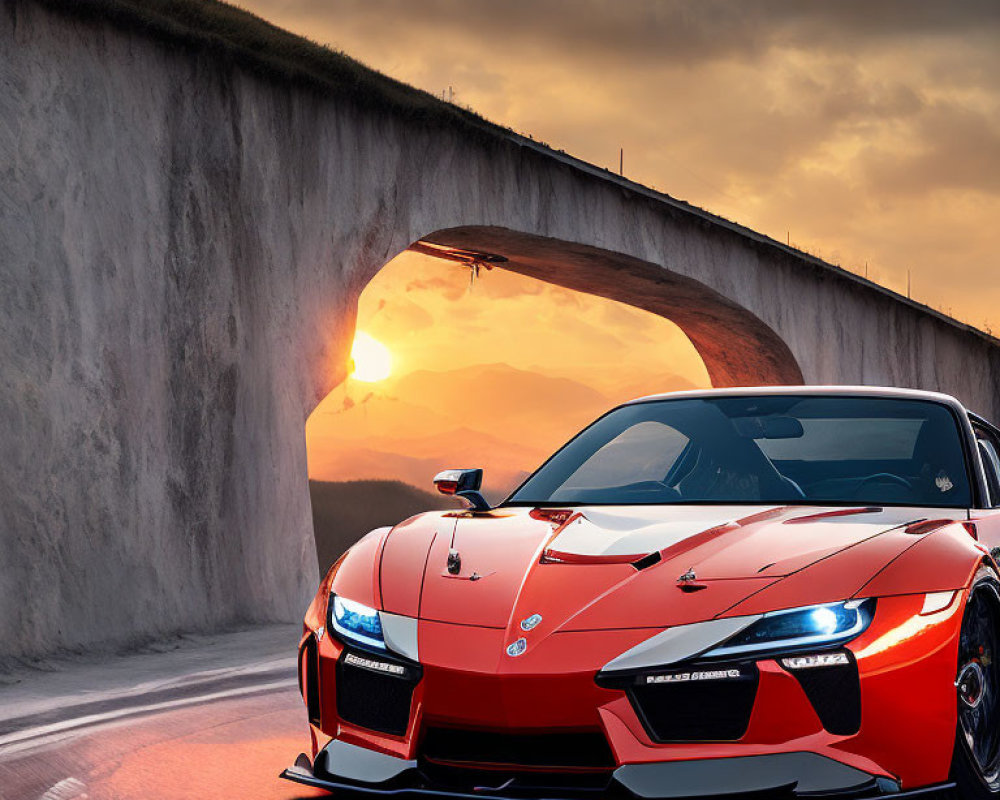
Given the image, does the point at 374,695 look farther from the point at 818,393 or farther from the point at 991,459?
the point at 991,459

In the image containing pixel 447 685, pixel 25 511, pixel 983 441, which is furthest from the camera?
pixel 25 511

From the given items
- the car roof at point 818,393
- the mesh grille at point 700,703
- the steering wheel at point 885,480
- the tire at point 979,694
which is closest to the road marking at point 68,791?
the mesh grille at point 700,703

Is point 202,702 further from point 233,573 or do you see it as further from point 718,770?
point 233,573

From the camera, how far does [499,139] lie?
52.2 ft

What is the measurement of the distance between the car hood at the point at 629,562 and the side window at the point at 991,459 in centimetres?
112

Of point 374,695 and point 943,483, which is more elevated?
point 943,483

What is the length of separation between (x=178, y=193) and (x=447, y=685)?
27.9 feet

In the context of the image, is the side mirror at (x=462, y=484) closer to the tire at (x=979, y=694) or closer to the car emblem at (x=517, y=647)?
the car emblem at (x=517, y=647)

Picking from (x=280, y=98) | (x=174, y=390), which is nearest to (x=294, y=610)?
(x=174, y=390)

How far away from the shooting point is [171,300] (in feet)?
34.3

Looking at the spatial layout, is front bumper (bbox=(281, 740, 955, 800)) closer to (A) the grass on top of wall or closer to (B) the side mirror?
(B) the side mirror

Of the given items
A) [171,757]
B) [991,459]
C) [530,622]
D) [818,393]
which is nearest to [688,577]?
[530,622]

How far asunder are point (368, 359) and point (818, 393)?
9.51m

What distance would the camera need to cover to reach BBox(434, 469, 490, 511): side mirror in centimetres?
457
